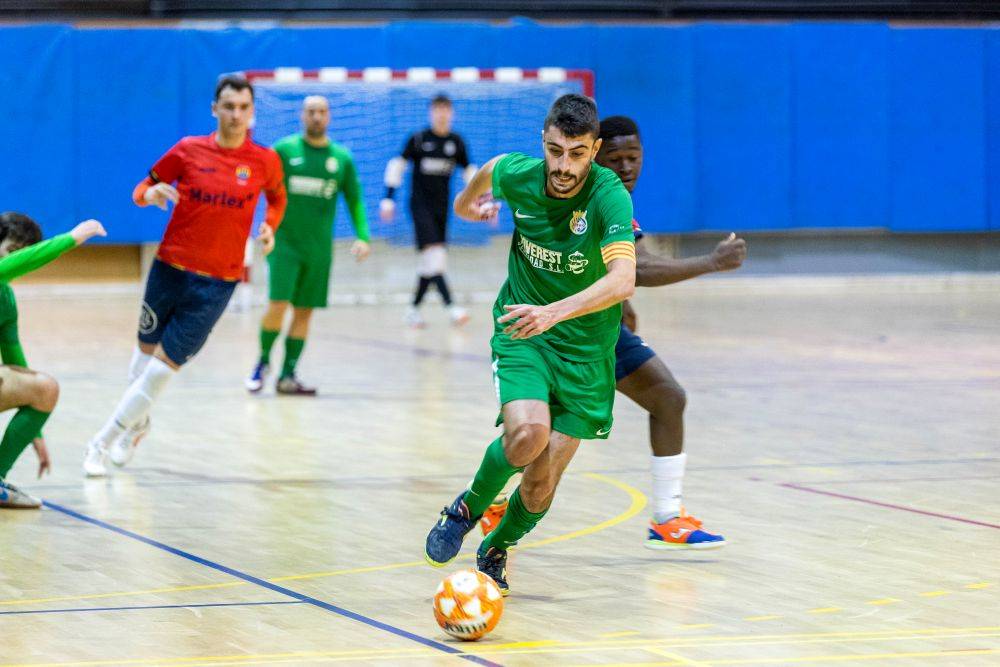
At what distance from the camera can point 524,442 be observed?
471 cm

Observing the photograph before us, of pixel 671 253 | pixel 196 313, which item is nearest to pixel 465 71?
pixel 671 253

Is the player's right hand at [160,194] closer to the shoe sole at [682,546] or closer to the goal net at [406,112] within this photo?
the shoe sole at [682,546]

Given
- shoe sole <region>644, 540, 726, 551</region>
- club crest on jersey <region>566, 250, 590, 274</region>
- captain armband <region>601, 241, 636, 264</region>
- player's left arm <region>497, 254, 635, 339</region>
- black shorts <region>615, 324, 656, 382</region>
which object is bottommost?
shoe sole <region>644, 540, 726, 551</region>

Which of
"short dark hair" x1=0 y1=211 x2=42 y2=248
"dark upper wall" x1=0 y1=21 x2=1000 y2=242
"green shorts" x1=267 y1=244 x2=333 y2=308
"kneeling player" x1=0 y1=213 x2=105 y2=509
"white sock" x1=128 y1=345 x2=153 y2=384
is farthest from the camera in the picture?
"dark upper wall" x1=0 y1=21 x2=1000 y2=242

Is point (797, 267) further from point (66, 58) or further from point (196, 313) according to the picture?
point (196, 313)

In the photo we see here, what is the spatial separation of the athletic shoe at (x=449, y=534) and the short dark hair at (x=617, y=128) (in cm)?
173

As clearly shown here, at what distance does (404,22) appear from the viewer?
19203 mm

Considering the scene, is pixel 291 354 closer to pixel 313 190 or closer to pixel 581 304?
pixel 313 190

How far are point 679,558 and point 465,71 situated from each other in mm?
12715

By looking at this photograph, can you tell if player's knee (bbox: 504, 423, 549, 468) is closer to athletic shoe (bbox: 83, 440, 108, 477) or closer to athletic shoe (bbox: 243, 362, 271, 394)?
athletic shoe (bbox: 83, 440, 108, 477)

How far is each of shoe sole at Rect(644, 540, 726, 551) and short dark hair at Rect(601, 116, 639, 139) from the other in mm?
1615

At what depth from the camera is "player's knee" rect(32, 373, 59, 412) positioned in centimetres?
649

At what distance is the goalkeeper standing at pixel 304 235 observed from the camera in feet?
34.9

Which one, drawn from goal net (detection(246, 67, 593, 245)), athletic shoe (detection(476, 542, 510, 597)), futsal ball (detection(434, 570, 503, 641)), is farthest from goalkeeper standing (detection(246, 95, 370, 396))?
goal net (detection(246, 67, 593, 245))
